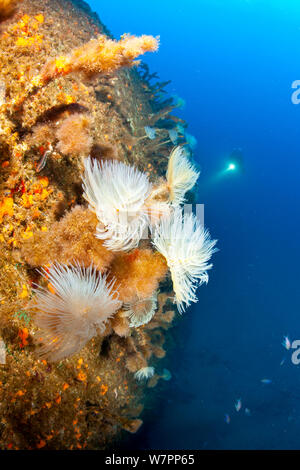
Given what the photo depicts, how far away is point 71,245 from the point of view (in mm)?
2525

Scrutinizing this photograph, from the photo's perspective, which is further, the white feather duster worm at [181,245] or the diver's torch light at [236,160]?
the diver's torch light at [236,160]

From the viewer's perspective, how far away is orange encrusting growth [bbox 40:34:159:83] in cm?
260

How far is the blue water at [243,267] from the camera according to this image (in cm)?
1320

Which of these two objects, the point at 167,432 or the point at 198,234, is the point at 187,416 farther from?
the point at 198,234

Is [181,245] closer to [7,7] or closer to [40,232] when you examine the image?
[40,232]

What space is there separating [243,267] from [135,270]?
81.5 ft

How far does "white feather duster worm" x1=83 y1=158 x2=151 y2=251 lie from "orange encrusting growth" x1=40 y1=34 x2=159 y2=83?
3.56ft

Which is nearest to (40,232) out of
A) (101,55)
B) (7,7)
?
(101,55)

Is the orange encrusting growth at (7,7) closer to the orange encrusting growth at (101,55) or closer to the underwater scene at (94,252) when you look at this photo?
the underwater scene at (94,252)

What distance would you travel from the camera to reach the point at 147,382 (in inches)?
299

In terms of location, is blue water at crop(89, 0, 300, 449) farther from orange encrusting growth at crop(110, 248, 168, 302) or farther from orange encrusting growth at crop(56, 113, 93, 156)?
orange encrusting growth at crop(56, 113, 93, 156)

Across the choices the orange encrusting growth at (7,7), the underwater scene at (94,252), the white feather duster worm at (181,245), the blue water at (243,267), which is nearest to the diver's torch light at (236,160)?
the blue water at (243,267)

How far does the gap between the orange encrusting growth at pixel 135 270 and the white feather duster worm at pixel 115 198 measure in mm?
251

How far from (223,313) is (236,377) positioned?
16.8 ft
